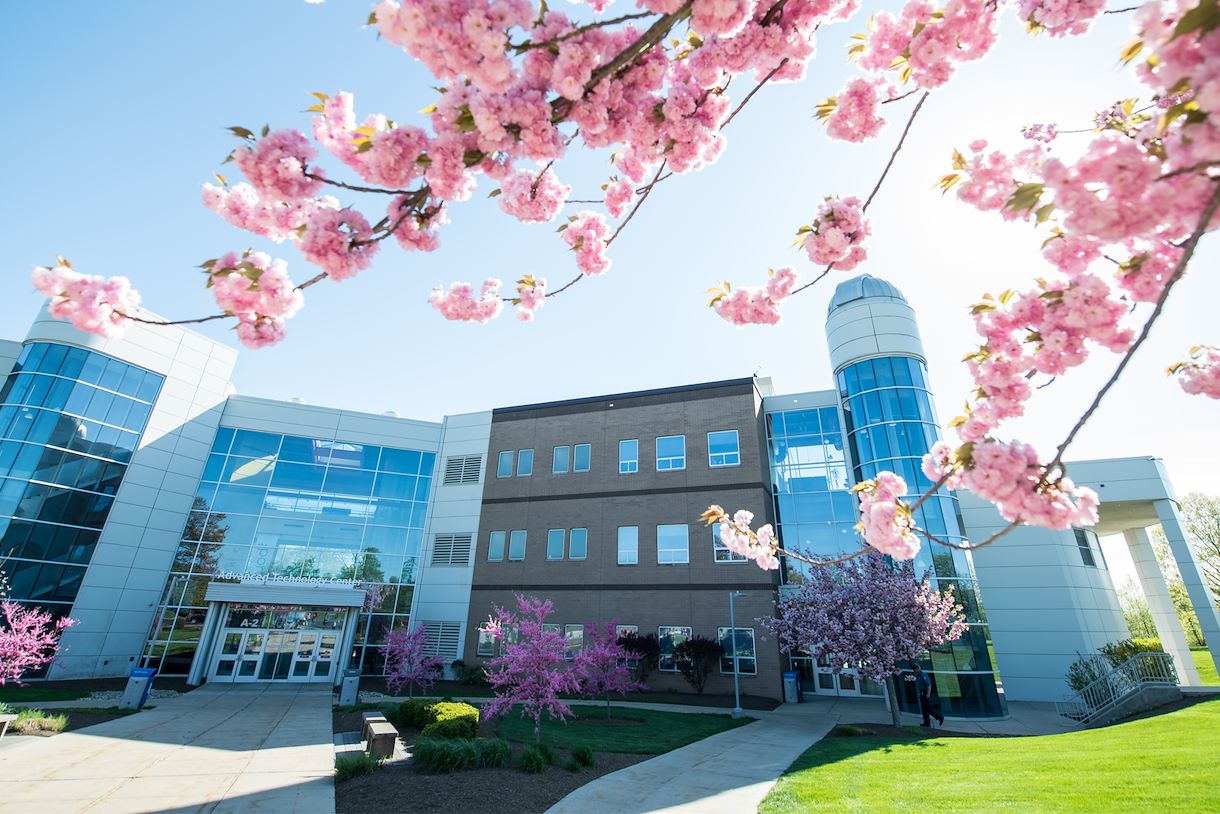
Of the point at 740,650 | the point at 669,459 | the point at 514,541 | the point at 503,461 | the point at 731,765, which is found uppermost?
the point at 503,461

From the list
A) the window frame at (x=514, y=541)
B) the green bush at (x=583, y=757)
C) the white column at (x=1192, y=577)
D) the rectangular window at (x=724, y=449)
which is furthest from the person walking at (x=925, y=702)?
the window frame at (x=514, y=541)

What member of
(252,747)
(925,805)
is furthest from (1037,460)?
(252,747)

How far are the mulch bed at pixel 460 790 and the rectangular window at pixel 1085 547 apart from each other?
23899mm

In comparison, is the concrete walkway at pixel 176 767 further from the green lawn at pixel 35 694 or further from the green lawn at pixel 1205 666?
the green lawn at pixel 1205 666

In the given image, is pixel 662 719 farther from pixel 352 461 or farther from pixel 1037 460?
pixel 352 461

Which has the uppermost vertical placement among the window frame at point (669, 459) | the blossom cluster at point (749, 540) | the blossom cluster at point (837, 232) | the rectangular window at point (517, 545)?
the window frame at point (669, 459)

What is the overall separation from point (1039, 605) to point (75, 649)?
3783 centimetres

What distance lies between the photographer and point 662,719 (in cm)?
1594

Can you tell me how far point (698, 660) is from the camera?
820 inches

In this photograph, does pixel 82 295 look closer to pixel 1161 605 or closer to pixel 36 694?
pixel 36 694

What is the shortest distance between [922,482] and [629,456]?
12376mm

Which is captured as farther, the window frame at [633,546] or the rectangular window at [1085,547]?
the window frame at [633,546]

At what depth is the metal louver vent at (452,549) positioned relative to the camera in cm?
2747

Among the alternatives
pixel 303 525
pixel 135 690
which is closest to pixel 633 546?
pixel 303 525
